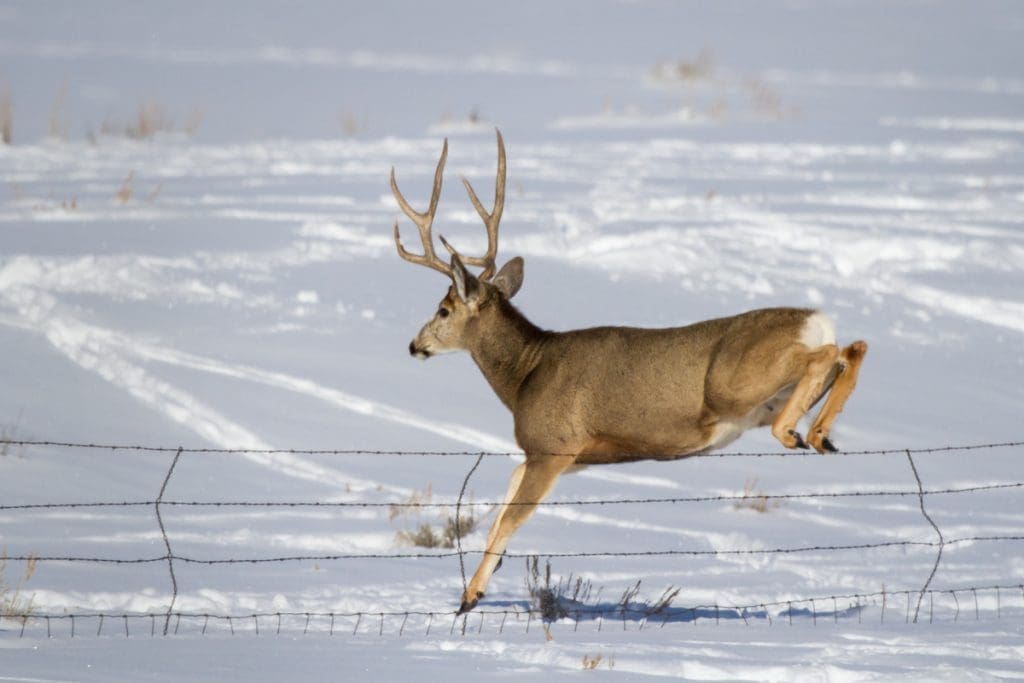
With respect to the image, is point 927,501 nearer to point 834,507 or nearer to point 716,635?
point 834,507

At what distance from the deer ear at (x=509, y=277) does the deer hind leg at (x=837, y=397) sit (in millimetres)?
2525

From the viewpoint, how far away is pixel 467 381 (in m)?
14.4

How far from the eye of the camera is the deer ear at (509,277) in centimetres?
980

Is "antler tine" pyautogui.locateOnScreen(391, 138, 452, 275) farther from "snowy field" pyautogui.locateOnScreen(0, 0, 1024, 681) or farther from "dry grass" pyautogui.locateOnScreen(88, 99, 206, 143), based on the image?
"dry grass" pyautogui.locateOnScreen(88, 99, 206, 143)

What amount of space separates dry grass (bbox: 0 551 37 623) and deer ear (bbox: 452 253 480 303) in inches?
103

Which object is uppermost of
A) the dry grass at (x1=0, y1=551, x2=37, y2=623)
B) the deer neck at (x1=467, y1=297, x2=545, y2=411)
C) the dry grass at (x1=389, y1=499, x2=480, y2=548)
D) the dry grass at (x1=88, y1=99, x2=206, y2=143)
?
the dry grass at (x1=88, y1=99, x2=206, y2=143)

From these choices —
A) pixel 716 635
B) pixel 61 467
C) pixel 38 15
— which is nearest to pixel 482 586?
→ pixel 716 635

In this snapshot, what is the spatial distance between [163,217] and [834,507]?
31.8 ft

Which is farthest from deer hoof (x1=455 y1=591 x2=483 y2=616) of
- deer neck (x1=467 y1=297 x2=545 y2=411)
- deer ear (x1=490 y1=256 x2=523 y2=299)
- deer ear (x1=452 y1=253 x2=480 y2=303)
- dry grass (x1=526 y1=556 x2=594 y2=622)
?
deer ear (x1=490 y1=256 x2=523 y2=299)

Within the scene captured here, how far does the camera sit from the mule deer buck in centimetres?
783

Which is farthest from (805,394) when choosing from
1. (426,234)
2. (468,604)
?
(426,234)

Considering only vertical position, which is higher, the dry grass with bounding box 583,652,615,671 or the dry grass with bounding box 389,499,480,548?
the dry grass with bounding box 389,499,480,548

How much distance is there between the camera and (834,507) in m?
11.5

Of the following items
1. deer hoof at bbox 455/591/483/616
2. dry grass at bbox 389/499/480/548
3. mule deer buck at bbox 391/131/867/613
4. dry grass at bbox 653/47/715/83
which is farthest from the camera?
dry grass at bbox 653/47/715/83
